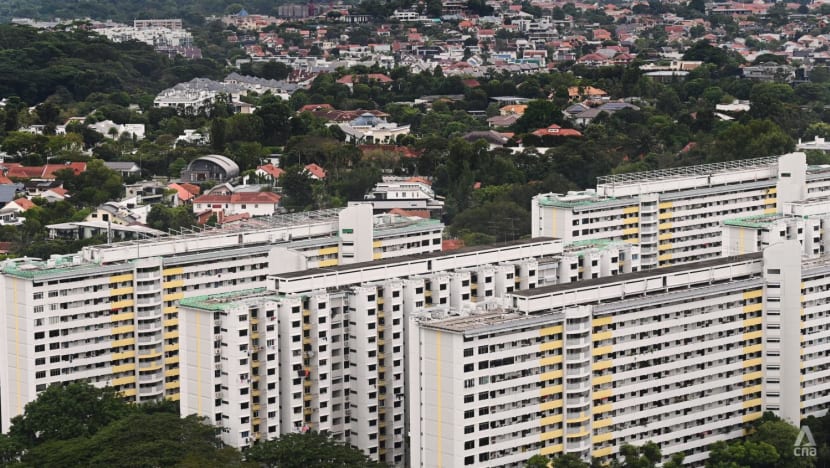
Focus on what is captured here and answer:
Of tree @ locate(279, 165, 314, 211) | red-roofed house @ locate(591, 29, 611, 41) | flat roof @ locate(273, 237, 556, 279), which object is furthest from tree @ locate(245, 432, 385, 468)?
red-roofed house @ locate(591, 29, 611, 41)

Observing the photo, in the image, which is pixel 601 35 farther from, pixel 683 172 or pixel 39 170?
pixel 683 172

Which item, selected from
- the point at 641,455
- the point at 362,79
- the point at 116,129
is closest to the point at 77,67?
the point at 362,79

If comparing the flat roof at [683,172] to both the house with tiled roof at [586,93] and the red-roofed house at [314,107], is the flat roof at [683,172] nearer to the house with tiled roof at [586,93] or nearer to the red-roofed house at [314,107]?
the red-roofed house at [314,107]

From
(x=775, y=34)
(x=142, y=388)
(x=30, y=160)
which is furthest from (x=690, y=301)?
(x=775, y=34)

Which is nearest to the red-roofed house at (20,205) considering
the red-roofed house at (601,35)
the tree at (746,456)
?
the tree at (746,456)

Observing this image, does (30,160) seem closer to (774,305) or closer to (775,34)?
(774,305)
